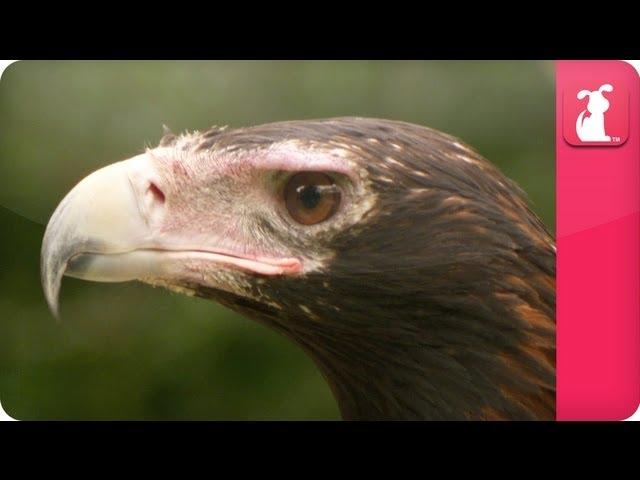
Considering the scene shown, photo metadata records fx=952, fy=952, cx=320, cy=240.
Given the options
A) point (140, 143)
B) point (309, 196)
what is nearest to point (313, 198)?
point (309, 196)

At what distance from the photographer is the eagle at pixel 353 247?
1968 mm

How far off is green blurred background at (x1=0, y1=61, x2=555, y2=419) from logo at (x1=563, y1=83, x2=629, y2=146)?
0.16 ft

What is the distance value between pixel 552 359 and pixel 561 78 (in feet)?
2.12

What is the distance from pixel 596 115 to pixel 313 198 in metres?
0.72

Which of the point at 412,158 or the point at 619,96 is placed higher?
the point at 619,96

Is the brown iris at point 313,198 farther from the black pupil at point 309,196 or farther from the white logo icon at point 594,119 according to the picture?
the white logo icon at point 594,119

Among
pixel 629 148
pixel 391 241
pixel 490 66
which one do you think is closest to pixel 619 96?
pixel 629 148

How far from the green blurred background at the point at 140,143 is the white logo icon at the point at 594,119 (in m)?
0.07

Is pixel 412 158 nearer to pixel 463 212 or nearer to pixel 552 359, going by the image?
pixel 463 212

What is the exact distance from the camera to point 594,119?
2.19m

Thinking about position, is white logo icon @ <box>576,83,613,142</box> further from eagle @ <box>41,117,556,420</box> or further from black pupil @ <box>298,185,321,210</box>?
black pupil @ <box>298,185,321,210</box>

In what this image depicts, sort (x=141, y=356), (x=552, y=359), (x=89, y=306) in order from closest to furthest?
1. (x=552, y=359)
2. (x=89, y=306)
3. (x=141, y=356)

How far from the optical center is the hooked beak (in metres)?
1.94

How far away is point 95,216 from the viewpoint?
1.94 m
